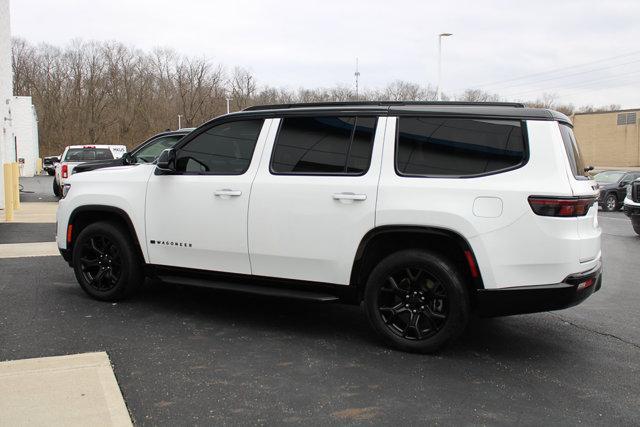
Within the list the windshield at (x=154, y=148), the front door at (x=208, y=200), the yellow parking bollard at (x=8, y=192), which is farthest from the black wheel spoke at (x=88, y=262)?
the yellow parking bollard at (x=8, y=192)

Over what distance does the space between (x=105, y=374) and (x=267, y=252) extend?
156 cm

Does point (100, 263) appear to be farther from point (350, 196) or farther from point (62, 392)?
point (350, 196)

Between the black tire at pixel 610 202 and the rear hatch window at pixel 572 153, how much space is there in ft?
60.1

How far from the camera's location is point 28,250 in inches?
343

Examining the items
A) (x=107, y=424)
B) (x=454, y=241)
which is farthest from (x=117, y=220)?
(x=454, y=241)

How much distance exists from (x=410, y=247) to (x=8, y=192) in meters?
11.4

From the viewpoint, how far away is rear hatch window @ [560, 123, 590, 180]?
4.20 m

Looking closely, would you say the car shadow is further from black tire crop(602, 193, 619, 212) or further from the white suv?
black tire crop(602, 193, 619, 212)

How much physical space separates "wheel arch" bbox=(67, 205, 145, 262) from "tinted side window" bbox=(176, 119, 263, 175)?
0.77 metres

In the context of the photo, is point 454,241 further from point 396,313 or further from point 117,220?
point 117,220

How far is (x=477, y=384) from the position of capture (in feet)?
12.7

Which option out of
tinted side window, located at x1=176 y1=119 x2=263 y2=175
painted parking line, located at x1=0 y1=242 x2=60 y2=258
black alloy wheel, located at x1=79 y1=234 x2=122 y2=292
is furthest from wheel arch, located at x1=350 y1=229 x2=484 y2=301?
painted parking line, located at x1=0 y1=242 x2=60 y2=258

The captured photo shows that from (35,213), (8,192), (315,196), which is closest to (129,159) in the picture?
(8,192)

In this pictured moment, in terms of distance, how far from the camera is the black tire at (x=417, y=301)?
165 inches
